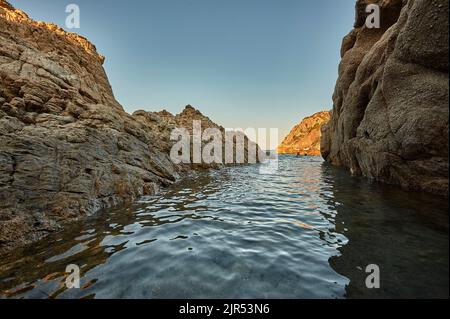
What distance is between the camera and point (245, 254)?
Result: 5535 mm

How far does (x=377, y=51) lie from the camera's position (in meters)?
15.5

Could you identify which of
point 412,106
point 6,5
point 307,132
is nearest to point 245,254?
point 412,106

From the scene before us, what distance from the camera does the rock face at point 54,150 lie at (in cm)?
781

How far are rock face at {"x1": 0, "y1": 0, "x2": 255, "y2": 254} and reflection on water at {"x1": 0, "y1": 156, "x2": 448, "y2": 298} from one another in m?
1.32

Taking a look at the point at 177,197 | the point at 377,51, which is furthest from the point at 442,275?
the point at 377,51

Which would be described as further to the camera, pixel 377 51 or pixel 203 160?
pixel 203 160

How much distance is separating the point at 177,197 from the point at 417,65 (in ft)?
39.1

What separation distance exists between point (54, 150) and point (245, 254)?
9.19 meters

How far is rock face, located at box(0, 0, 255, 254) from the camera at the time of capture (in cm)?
781

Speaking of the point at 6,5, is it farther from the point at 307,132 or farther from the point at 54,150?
the point at 307,132
